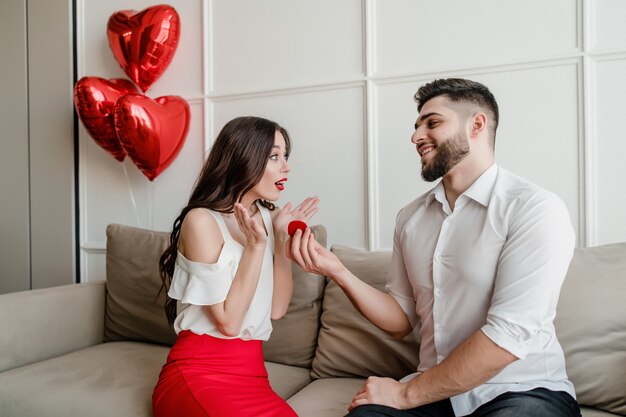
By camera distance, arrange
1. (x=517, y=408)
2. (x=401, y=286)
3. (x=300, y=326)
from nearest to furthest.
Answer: (x=517, y=408) → (x=401, y=286) → (x=300, y=326)

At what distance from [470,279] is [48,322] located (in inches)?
64.8

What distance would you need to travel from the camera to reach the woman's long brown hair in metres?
1.46

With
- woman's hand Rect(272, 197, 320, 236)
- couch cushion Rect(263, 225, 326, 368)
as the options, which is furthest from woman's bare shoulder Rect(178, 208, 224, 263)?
couch cushion Rect(263, 225, 326, 368)

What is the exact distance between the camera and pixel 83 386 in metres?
1.53

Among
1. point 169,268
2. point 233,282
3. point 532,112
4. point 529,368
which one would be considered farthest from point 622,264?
point 169,268

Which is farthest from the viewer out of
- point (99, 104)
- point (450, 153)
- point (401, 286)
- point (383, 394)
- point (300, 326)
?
point (99, 104)

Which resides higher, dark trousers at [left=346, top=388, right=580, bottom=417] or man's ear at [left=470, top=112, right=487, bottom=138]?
man's ear at [left=470, top=112, right=487, bottom=138]

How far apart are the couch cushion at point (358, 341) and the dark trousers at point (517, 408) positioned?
348mm

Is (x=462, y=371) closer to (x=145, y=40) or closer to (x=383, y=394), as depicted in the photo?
(x=383, y=394)

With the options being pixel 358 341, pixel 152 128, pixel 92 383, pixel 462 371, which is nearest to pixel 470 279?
pixel 462 371

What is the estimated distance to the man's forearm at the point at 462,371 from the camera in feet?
3.47

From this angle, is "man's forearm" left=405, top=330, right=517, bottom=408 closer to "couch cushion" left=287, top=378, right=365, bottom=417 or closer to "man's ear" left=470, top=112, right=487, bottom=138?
"couch cushion" left=287, top=378, right=365, bottom=417

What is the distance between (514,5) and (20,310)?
2.22m

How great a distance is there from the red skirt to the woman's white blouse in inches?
1.3
